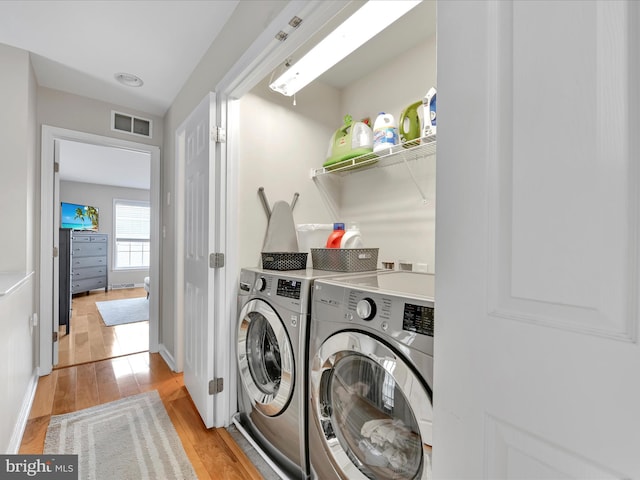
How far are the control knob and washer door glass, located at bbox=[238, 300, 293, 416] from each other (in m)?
0.48

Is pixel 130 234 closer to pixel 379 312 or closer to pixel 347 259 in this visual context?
pixel 347 259

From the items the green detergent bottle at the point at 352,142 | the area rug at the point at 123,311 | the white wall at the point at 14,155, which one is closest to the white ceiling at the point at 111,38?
the white wall at the point at 14,155

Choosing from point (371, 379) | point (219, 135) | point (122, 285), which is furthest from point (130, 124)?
point (122, 285)

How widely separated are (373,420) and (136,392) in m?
1.95

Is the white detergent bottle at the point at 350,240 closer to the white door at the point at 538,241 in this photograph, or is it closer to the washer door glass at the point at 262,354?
the washer door glass at the point at 262,354

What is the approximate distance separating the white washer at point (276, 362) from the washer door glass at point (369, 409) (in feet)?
0.55

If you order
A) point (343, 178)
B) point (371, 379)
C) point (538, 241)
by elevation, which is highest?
point (343, 178)

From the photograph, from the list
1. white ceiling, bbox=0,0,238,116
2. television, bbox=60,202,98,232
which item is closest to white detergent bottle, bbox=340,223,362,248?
white ceiling, bbox=0,0,238,116

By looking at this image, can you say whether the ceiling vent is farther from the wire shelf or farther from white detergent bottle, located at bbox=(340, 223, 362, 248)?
white detergent bottle, located at bbox=(340, 223, 362, 248)

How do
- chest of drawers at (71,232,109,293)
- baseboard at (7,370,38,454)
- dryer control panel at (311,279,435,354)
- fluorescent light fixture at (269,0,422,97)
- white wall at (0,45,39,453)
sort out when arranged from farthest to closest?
chest of drawers at (71,232,109,293), white wall at (0,45,39,453), baseboard at (7,370,38,454), fluorescent light fixture at (269,0,422,97), dryer control panel at (311,279,435,354)

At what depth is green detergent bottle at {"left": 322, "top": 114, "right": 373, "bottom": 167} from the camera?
1854 millimetres

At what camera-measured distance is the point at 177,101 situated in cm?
260

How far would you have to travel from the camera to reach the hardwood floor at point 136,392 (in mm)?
1470

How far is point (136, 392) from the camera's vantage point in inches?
85.4
